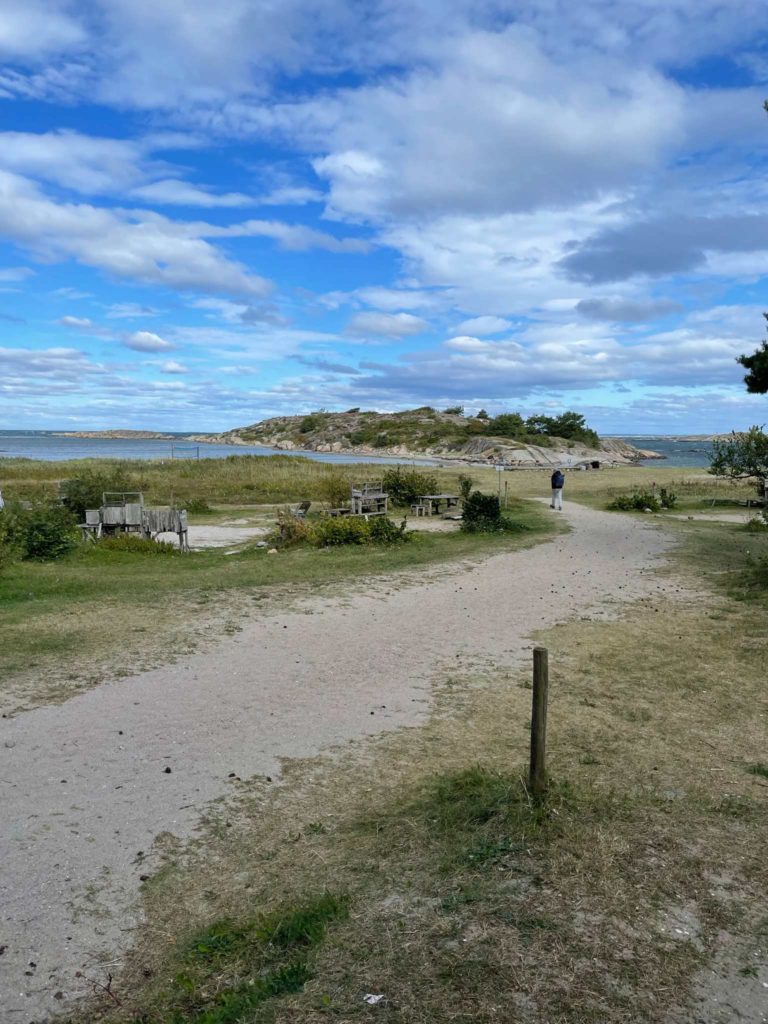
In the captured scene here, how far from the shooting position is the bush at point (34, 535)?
15305 millimetres

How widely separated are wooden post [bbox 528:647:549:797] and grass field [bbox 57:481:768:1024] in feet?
0.37

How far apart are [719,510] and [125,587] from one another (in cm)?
2265

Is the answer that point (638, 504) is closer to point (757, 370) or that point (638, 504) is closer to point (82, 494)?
point (757, 370)

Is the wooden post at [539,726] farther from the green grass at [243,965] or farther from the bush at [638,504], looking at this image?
the bush at [638,504]

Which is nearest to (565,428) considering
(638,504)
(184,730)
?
(638,504)

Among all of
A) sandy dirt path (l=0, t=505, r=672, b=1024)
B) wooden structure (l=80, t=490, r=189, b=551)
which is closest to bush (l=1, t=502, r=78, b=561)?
wooden structure (l=80, t=490, r=189, b=551)

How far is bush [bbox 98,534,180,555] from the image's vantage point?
1719cm

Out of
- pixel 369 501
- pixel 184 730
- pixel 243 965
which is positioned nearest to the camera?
pixel 243 965

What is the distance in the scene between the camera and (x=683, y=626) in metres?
10.3

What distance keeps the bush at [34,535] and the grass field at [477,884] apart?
38.5ft

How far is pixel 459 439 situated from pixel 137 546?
84.5m

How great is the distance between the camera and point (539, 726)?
4.64 m


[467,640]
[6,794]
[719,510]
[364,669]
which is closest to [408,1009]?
[6,794]

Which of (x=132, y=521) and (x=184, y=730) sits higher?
(x=132, y=521)
